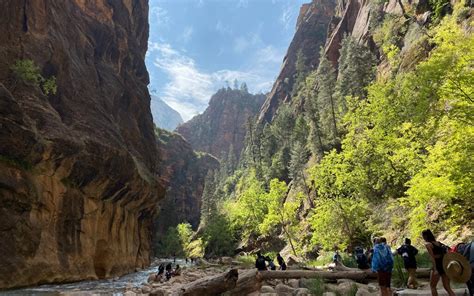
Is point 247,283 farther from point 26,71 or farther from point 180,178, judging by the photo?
point 180,178

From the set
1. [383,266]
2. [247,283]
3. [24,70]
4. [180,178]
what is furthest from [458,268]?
[180,178]

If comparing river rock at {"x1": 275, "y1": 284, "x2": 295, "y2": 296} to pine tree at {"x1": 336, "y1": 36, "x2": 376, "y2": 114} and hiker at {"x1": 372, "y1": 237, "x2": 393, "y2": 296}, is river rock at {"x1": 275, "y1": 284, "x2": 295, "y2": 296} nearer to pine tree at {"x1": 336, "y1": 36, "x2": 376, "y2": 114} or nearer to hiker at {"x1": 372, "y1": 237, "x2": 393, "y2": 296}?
hiker at {"x1": 372, "y1": 237, "x2": 393, "y2": 296}

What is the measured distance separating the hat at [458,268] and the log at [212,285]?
652 centimetres

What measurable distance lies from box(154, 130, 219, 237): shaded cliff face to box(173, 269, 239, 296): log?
342ft

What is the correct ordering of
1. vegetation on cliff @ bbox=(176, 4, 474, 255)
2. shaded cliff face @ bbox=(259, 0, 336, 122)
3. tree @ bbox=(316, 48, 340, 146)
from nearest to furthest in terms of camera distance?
vegetation on cliff @ bbox=(176, 4, 474, 255) < tree @ bbox=(316, 48, 340, 146) < shaded cliff face @ bbox=(259, 0, 336, 122)

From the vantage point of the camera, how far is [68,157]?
1138 inches

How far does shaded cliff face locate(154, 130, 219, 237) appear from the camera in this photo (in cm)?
12000

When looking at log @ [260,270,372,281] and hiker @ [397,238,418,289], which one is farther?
log @ [260,270,372,281]

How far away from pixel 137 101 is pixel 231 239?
37.1 meters

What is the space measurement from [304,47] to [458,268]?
454 feet

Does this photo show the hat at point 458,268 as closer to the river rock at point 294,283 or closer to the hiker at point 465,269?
the hiker at point 465,269

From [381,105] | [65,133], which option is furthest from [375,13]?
[65,133]

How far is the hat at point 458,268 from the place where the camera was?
801 centimetres

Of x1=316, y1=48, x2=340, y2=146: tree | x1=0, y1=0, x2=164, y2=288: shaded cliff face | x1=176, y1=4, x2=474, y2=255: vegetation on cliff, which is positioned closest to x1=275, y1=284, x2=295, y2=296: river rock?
x1=176, y1=4, x2=474, y2=255: vegetation on cliff
